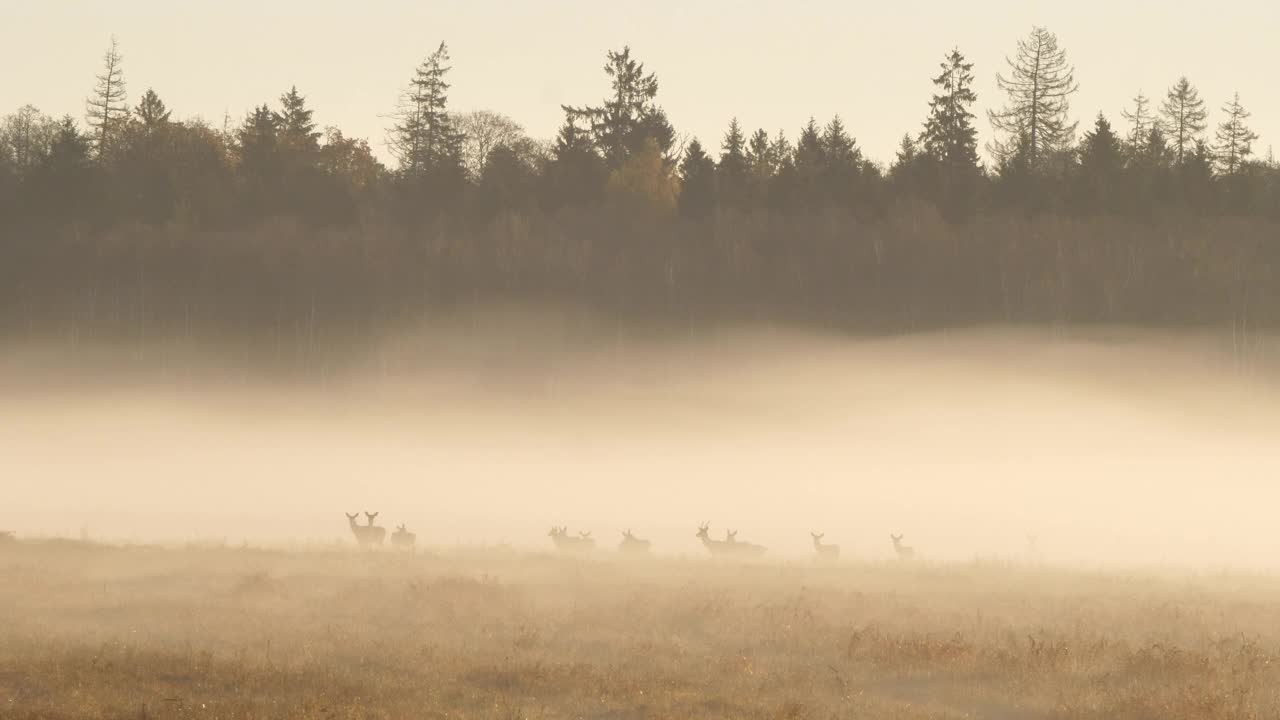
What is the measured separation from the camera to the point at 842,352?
13388 cm

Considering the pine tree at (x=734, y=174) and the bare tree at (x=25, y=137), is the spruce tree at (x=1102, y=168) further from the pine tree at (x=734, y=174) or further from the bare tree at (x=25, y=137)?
the bare tree at (x=25, y=137)

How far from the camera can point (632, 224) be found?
132m

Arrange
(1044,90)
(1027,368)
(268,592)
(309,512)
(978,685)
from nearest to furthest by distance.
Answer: (978,685) → (268,592) → (309,512) → (1027,368) → (1044,90)

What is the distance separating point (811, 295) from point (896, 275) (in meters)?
8.76

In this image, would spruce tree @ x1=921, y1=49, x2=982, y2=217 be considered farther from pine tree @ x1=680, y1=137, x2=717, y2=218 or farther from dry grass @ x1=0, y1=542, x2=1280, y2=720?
dry grass @ x1=0, y1=542, x2=1280, y2=720

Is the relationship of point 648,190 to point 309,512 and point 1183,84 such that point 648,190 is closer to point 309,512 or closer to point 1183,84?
point 1183,84

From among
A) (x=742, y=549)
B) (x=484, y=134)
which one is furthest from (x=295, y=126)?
(x=742, y=549)

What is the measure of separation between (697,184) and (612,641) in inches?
4095

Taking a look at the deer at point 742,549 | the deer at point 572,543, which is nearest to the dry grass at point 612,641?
the deer at point 742,549

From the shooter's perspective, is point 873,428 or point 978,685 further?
point 873,428

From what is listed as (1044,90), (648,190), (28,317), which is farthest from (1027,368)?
(28,317)

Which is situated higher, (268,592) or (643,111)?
(643,111)

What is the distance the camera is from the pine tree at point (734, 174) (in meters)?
124

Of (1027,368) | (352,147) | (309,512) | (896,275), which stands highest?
(352,147)
